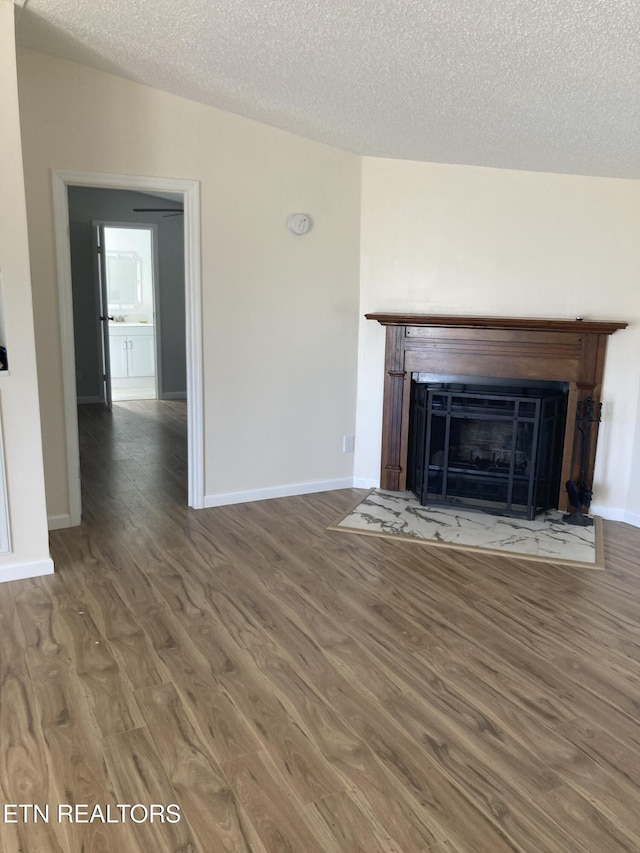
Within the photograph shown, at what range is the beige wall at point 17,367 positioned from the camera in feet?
9.34

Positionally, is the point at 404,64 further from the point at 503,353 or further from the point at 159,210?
the point at 159,210

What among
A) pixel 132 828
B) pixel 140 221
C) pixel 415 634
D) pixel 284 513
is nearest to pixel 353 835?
pixel 132 828

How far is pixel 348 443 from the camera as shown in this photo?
15.4ft

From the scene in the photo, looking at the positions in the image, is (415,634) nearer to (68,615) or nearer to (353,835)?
(353,835)

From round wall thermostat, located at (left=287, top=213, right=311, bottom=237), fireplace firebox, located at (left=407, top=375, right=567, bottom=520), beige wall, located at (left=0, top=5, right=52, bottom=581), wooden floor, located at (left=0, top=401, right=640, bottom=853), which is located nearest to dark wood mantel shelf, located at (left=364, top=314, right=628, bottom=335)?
fireplace firebox, located at (left=407, top=375, right=567, bottom=520)

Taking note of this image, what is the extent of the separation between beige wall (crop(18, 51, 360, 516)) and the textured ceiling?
177mm

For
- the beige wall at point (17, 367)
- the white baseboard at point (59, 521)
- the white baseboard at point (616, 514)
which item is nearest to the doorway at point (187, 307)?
the white baseboard at point (59, 521)

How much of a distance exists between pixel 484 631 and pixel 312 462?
2.06 m

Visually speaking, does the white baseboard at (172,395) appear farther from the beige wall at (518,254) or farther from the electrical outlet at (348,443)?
the beige wall at (518,254)

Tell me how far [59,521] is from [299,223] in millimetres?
2293

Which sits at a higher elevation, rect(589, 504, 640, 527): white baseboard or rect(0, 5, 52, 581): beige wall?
rect(0, 5, 52, 581): beige wall

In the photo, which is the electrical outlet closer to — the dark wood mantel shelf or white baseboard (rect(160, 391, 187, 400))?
the dark wood mantel shelf

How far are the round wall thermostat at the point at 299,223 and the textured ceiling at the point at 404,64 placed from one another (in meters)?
0.51

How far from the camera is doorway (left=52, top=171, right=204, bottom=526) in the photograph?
3635 mm
